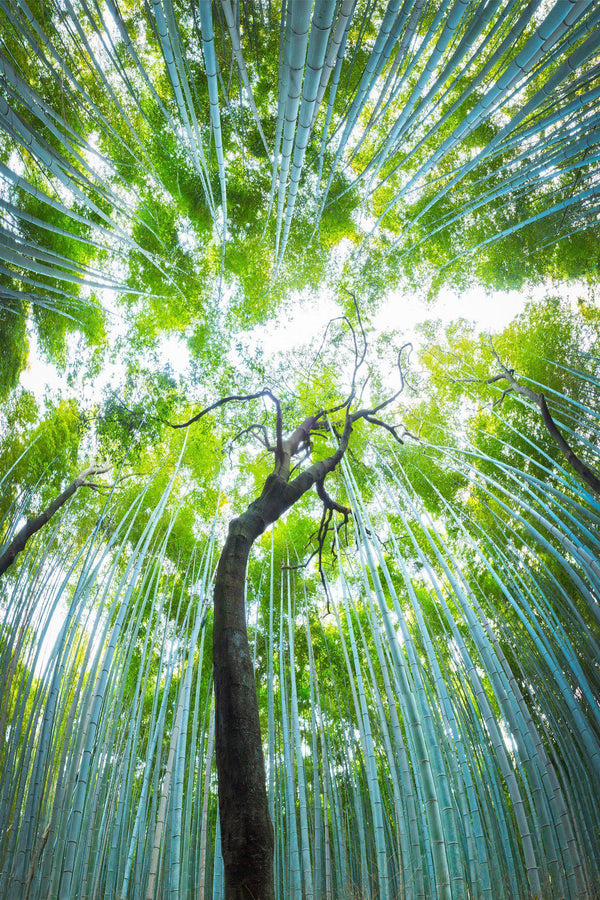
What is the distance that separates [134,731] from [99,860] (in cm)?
68

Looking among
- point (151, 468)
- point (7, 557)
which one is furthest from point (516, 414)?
point (7, 557)

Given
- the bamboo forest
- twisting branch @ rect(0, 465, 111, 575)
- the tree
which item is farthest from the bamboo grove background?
the tree

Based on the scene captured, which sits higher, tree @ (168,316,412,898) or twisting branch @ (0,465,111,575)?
twisting branch @ (0,465,111,575)

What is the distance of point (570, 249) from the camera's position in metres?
4.74

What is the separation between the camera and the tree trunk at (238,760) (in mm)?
1364

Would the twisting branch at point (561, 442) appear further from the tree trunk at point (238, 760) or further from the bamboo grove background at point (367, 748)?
the tree trunk at point (238, 760)

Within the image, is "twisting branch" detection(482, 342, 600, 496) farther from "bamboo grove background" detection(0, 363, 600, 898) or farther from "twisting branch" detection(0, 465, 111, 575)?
"twisting branch" detection(0, 465, 111, 575)

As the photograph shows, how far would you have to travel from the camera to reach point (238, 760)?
4.98ft

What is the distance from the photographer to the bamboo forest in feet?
9.88

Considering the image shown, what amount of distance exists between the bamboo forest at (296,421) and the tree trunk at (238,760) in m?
0.64

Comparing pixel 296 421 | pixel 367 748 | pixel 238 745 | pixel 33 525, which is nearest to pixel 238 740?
pixel 238 745

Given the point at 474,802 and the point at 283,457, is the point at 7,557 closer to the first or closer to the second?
the point at 283,457

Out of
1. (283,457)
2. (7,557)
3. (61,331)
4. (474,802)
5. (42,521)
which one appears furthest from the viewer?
(61,331)

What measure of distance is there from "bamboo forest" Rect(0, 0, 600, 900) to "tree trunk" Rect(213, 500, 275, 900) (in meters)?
0.64
